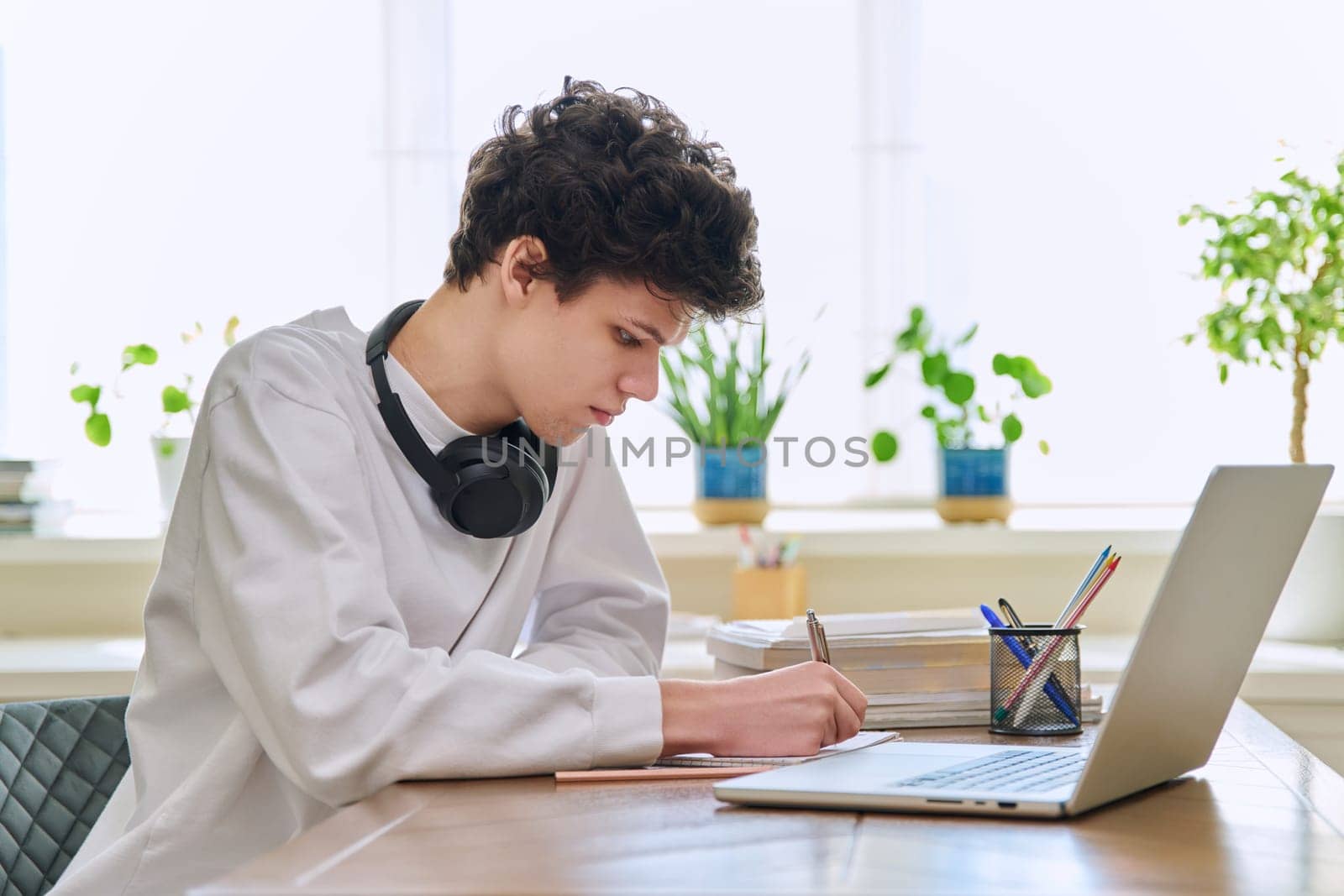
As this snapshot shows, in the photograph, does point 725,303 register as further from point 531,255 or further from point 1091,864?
point 1091,864

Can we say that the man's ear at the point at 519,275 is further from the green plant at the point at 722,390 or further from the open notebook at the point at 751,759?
the green plant at the point at 722,390

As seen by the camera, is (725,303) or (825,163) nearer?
(725,303)

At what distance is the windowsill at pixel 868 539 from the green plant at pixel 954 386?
163 millimetres

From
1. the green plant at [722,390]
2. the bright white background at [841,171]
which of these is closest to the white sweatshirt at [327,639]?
the green plant at [722,390]

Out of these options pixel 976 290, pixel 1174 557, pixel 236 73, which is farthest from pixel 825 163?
pixel 1174 557

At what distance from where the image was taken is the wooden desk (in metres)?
0.74

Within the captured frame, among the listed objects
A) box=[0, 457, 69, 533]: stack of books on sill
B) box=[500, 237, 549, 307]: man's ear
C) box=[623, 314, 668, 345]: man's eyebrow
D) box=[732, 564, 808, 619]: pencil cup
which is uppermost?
box=[500, 237, 549, 307]: man's ear

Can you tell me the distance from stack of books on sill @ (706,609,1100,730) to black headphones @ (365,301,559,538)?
289 millimetres

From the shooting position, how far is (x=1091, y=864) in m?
0.78

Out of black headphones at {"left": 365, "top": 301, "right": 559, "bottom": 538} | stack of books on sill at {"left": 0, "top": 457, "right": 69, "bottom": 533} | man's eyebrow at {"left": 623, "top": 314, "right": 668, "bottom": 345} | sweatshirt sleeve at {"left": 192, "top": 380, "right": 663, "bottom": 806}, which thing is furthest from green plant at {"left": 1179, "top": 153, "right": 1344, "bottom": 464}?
stack of books on sill at {"left": 0, "top": 457, "right": 69, "bottom": 533}

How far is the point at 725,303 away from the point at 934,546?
1282 mm

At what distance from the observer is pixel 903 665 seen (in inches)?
54.3

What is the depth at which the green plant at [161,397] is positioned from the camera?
2.62 metres

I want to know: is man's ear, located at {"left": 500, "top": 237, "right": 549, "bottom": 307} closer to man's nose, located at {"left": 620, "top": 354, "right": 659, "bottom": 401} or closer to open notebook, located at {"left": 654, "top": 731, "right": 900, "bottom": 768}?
man's nose, located at {"left": 620, "top": 354, "right": 659, "bottom": 401}
